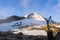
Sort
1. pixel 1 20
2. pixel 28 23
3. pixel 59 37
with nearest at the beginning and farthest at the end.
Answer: pixel 59 37 < pixel 28 23 < pixel 1 20

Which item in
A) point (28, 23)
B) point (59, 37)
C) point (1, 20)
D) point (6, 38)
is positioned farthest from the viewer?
point (1, 20)

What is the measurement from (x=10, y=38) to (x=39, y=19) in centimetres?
815

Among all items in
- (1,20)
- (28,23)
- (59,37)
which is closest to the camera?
(59,37)

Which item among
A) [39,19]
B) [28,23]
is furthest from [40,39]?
[39,19]

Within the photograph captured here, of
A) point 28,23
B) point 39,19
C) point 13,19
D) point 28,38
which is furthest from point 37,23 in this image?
point 28,38

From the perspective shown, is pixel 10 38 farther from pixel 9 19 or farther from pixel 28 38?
pixel 9 19

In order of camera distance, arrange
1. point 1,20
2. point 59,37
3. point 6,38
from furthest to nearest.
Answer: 1. point 1,20
2. point 6,38
3. point 59,37

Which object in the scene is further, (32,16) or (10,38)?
(32,16)

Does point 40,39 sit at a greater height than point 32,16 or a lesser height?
lesser

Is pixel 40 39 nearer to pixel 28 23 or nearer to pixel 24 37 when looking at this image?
pixel 24 37

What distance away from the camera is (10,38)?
6648 millimetres

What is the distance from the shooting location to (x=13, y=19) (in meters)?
14.9

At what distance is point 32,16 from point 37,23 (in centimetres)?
212

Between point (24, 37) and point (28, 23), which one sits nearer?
point (24, 37)
